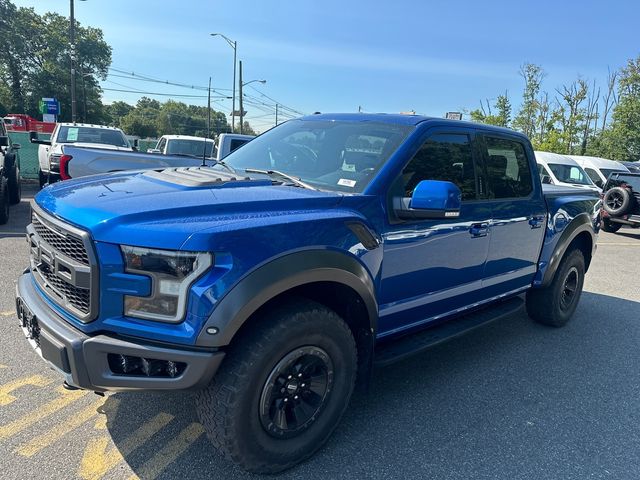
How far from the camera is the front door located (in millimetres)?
2865

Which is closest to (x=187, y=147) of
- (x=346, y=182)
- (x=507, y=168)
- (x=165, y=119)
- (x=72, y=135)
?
(x=72, y=135)

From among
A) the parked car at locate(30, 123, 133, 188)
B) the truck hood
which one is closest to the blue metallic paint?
the truck hood

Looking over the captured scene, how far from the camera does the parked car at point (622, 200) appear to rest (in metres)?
12.7

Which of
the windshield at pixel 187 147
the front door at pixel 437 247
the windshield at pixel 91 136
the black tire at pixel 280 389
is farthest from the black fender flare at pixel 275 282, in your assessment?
the windshield at pixel 187 147

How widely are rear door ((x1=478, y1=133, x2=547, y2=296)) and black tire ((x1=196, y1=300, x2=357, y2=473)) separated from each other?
1.76 metres

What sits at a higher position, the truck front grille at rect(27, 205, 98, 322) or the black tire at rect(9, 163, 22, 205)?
the truck front grille at rect(27, 205, 98, 322)

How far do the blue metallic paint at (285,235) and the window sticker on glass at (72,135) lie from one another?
30.0 feet

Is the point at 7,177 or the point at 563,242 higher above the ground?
the point at 563,242

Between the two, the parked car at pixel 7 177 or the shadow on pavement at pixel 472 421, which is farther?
the parked car at pixel 7 177

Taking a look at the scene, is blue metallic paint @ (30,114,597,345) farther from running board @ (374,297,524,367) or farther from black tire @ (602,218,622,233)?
black tire @ (602,218,622,233)

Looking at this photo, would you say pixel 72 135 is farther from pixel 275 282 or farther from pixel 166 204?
pixel 275 282

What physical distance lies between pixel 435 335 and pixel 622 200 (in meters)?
12.2

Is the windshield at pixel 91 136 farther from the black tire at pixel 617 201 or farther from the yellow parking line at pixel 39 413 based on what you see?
the black tire at pixel 617 201

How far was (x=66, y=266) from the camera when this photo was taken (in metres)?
2.15
